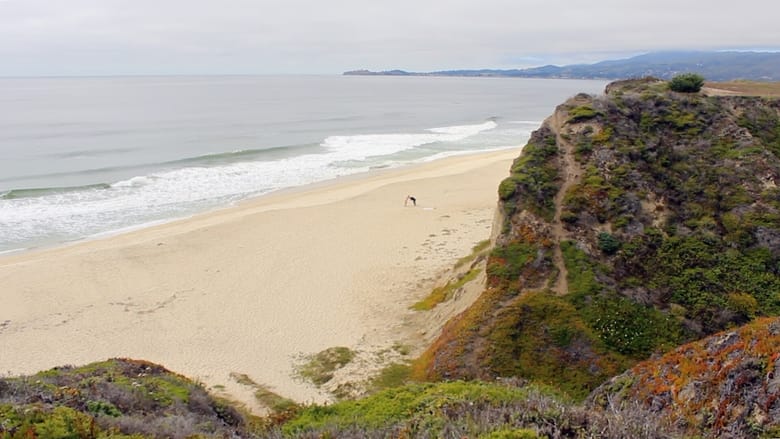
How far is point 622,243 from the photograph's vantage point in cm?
1415

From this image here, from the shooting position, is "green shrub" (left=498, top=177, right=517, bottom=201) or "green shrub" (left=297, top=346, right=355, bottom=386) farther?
"green shrub" (left=498, top=177, right=517, bottom=201)

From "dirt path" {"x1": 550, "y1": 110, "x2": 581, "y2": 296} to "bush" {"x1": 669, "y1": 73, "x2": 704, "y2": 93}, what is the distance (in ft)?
16.7

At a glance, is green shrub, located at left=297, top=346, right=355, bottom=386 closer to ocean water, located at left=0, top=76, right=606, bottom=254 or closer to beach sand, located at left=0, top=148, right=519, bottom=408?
beach sand, located at left=0, top=148, right=519, bottom=408

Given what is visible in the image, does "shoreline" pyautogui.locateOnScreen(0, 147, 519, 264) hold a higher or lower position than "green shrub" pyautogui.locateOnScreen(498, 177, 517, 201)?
lower

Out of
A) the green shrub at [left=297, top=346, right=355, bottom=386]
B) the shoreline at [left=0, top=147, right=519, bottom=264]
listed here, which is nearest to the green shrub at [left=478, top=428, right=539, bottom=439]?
the green shrub at [left=297, top=346, right=355, bottom=386]

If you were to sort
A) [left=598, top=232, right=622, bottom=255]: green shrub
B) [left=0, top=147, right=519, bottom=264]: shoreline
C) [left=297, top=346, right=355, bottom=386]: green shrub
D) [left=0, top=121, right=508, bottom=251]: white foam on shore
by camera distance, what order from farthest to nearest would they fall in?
[left=0, top=121, right=508, bottom=251]: white foam on shore → [left=0, top=147, right=519, bottom=264]: shoreline → [left=598, top=232, right=622, bottom=255]: green shrub → [left=297, top=346, right=355, bottom=386]: green shrub

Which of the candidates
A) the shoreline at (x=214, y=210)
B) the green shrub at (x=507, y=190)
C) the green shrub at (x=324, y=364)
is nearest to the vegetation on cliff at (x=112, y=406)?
the green shrub at (x=324, y=364)

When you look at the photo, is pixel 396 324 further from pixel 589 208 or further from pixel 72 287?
pixel 72 287

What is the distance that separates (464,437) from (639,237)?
10205mm

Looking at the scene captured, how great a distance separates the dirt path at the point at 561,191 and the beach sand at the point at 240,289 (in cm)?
404

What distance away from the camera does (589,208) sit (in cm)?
1484

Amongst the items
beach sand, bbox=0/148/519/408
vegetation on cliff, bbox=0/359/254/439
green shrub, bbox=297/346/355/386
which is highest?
vegetation on cliff, bbox=0/359/254/439

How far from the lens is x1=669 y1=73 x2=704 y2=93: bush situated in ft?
64.3

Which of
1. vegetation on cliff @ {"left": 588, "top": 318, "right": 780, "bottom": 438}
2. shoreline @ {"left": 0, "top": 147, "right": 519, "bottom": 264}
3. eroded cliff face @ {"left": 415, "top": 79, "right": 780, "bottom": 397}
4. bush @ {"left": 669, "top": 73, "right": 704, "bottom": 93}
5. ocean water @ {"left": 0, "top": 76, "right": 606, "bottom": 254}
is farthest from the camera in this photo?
ocean water @ {"left": 0, "top": 76, "right": 606, "bottom": 254}
